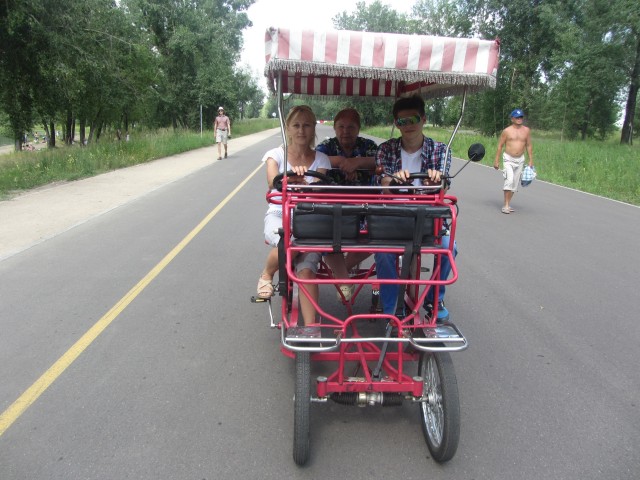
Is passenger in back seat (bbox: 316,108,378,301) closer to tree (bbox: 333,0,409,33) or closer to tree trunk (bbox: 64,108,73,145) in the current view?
tree trunk (bbox: 64,108,73,145)

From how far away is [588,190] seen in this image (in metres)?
13.0

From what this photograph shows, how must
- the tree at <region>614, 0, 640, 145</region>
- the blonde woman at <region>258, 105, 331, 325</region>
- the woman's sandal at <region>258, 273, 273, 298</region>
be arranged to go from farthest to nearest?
the tree at <region>614, 0, 640, 145</region> → the woman's sandal at <region>258, 273, 273, 298</region> → the blonde woman at <region>258, 105, 331, 325</region>

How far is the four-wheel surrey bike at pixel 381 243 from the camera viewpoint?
2.57 meters

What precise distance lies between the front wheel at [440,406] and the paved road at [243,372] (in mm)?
103

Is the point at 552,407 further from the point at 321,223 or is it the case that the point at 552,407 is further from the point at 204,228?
the point at 204,228

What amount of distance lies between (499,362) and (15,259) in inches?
223

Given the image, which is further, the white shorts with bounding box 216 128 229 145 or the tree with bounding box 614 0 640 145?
Result: the tree with bounding box 614 0 640 145

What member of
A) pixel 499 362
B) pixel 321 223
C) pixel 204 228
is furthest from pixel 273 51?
pixel 204 228

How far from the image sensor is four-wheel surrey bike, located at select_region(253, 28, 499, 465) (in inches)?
101

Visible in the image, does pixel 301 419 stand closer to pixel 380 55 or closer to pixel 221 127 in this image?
pixel 380 55

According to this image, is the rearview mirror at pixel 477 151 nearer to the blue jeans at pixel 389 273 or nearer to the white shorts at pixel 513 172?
the blue jeans at pixel 389 273

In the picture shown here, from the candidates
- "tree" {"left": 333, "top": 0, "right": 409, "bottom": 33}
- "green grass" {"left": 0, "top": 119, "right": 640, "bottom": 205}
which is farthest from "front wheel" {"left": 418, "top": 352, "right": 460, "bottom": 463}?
"tree" {"left": 333, "top": 0, "right": 409, "bottom": 33}

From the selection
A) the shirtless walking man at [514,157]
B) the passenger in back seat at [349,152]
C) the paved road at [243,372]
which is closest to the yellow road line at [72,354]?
the paved road at [243,372]

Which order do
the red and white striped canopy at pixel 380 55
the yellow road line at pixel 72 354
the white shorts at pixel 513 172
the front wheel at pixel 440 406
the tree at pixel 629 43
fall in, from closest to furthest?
the front wheel at pixel 440 406 < the red and white striped canopy at pixel 380 55 < the yellow road line at pixel 72 354 < the white shorts at pixel 513 172 < the tree at pixel 629 43
